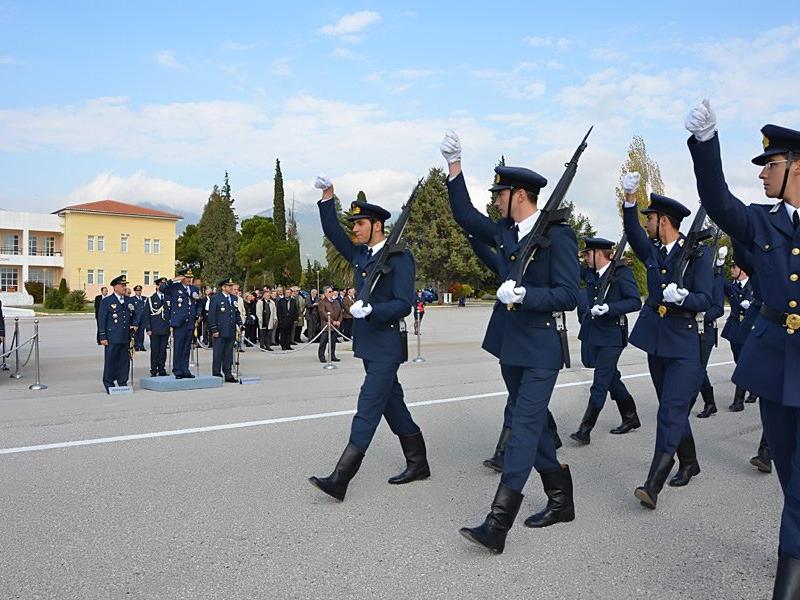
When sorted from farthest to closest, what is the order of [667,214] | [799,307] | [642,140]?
[642,140] < [667,214] < [799,307]

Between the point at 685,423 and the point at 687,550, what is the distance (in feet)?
4.27

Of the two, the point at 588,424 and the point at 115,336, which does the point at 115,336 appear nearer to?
the point at 115,336

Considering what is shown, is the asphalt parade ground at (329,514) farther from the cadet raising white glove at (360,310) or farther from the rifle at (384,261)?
the rifle at (384,261)

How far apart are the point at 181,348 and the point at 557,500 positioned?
9.38 meters

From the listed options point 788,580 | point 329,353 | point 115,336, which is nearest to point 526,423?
point 788,580

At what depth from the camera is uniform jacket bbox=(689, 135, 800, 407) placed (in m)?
3.31

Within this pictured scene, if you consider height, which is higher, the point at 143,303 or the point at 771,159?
the point at 771,159

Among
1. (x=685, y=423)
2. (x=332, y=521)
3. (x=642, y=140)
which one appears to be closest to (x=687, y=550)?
(x=685, y=423)

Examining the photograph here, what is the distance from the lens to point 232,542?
443cm

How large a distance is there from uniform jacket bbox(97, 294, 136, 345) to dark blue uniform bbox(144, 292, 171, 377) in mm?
1845

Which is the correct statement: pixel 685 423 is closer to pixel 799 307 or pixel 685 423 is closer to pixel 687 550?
pixel 687 550

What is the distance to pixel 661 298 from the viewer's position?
231 inches

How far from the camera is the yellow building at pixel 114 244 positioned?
232 feet

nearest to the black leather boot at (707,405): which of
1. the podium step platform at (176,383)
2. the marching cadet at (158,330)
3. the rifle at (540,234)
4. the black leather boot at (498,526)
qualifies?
the rifle at (540,234)
